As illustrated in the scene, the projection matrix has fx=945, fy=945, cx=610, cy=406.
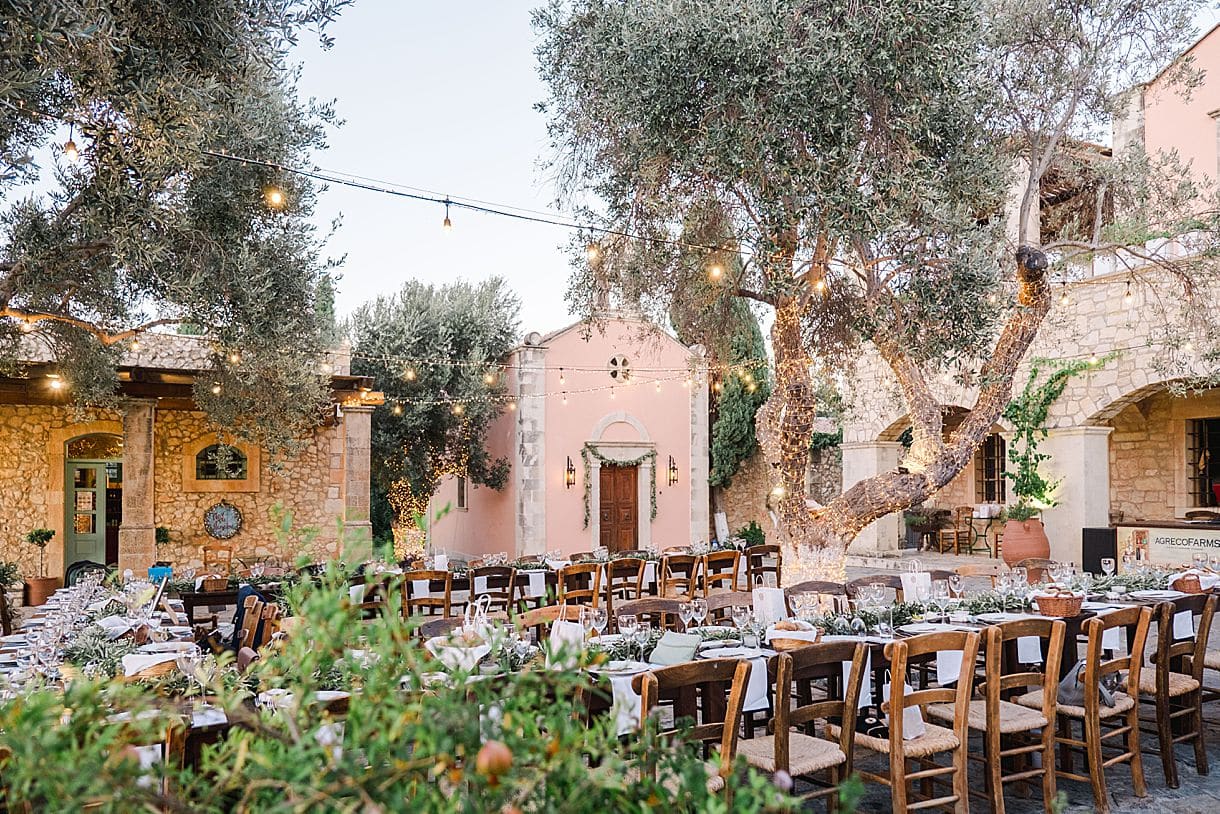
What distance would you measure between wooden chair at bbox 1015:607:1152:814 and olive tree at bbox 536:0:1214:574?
2882mm

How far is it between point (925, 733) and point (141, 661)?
3.52 metres

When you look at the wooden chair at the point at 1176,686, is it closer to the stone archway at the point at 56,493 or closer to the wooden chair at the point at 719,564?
the wooden chair at the point at 719,564

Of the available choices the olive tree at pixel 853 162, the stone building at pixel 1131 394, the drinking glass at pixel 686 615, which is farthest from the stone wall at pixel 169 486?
the stone building at pixel 1131 394

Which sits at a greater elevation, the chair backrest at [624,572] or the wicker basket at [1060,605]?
the wicker basket at [1060,605]

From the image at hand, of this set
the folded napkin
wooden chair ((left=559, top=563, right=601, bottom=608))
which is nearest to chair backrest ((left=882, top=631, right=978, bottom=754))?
the folded napkin

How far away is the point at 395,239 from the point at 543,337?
385cm

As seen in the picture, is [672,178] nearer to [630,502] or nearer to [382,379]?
[382,379]

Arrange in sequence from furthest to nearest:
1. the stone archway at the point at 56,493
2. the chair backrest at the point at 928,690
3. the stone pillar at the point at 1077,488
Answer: the stone pillar at the point at 1077,488 < the stone archway at the point at 56,493 < the chair backrest at the point at 928,690

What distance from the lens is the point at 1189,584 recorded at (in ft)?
20.1

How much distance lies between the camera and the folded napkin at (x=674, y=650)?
4.26 m

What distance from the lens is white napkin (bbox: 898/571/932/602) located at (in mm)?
6090

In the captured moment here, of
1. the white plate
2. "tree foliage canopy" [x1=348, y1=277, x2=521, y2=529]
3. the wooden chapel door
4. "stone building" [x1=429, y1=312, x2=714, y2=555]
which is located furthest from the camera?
the wooden chapel door

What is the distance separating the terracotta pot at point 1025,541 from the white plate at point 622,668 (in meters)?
10.2

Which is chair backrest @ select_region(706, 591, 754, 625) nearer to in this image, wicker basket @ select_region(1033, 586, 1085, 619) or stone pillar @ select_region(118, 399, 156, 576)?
wicker basket @ select_region(1033, 586, 1085, 619)
